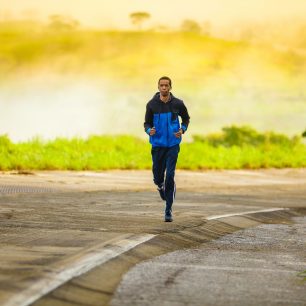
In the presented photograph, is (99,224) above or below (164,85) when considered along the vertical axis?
below

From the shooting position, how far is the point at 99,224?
40.8 ft

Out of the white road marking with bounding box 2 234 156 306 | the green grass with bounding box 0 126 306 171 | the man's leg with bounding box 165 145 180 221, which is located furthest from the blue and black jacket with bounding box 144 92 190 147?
the green grass with bounding box 0 126 306 171

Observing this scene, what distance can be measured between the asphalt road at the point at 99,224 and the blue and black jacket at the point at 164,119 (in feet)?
3.27

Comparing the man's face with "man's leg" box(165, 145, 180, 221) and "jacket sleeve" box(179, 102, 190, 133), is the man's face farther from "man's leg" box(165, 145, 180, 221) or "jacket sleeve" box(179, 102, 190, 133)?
"man's leg" box(165, 145, 180, 221)

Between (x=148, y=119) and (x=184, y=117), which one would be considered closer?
(x=148, y=119)

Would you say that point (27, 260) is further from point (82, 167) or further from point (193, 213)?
point (82, 167)

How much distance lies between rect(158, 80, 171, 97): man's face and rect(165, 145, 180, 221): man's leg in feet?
2.18

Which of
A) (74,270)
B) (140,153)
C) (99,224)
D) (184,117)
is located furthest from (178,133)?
(140,153)

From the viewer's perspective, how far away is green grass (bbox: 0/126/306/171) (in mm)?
27797

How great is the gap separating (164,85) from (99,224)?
1.89 metres

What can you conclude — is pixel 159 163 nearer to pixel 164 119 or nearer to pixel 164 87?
pixel 164 119

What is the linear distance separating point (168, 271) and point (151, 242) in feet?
6.15

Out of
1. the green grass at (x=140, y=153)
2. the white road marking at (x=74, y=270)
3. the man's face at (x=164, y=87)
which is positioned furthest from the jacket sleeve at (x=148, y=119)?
the green grass at (x=140, y=153)

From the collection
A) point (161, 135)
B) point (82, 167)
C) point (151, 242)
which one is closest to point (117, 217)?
point (161, 135)
